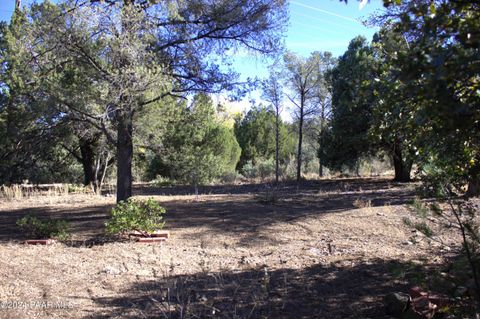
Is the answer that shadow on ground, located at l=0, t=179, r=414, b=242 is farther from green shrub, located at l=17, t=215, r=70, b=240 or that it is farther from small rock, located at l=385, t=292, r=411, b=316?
small rock, located at l=385, t=292, r=411, b=316

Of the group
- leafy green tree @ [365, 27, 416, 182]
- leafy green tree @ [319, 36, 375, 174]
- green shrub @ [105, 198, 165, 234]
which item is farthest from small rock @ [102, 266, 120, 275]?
leafy green tree @ [319, 36, 375, 174]

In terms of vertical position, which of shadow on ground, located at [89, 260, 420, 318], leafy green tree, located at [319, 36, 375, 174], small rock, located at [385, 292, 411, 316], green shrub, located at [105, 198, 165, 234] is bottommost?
shadow on ground, located at [89, 260, 420, 318]

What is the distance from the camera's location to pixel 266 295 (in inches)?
164

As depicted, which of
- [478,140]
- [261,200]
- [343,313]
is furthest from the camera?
[261,200]

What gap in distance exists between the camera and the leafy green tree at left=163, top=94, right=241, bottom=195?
1603cm

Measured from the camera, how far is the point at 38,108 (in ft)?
25.0

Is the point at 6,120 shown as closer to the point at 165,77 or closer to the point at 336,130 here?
the point at 165,77

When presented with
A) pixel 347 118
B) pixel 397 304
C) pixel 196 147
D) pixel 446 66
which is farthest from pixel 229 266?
pixel 196 147

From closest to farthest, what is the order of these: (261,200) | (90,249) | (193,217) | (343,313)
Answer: (343,313), (90,249), (193,217), (261,200)

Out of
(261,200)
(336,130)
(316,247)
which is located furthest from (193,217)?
(336,130)

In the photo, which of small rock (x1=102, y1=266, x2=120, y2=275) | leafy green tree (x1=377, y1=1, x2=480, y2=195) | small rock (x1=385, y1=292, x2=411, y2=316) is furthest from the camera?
small rock (x1=102, y1=266, x2=120, y2=275)

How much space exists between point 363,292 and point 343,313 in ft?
1.88

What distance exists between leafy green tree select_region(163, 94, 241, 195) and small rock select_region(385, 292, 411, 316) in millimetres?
11655

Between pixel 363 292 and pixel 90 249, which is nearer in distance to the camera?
pixel 363 292
